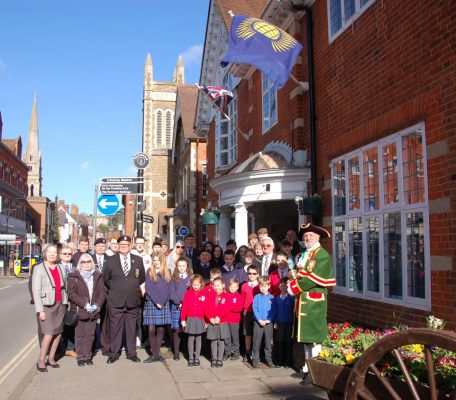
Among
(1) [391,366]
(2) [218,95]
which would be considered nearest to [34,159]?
(2) [218,95]

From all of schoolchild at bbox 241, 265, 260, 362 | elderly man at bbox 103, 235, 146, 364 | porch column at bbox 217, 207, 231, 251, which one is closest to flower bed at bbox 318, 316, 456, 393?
schoolchild at bbox 241, 265, 260, 362

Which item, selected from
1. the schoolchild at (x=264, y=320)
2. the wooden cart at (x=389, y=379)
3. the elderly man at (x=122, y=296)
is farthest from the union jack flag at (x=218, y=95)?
the wooden cart at (x=389, y=379)

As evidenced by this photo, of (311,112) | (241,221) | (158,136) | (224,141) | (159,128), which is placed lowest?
(241,221)

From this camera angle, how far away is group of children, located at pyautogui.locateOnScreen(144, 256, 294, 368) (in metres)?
7.00

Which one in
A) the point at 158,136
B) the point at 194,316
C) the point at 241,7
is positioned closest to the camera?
the point at 194,316

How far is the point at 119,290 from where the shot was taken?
7.38m

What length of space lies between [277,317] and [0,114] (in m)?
50.0

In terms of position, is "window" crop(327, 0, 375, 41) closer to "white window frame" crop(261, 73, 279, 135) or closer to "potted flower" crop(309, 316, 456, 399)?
"white window frame" crop(261, 73, 279, 135)

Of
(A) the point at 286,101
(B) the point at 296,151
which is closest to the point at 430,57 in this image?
(B) the point at 296,151

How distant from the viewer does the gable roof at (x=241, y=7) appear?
728 inches

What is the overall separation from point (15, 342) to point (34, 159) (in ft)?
322

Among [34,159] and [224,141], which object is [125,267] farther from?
[34,159]

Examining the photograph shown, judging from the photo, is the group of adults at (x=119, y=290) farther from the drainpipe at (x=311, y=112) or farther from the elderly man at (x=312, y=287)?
the drainpipe at (x=311, y=112)

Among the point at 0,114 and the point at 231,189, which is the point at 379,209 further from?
the point at 0,114
